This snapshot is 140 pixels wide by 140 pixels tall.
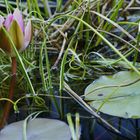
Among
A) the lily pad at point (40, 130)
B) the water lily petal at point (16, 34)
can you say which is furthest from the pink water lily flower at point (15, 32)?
the lily pad at point (40, 130)

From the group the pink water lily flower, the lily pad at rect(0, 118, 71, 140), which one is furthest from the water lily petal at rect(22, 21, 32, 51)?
the lily pad at rect(0, 118, 71, 140)

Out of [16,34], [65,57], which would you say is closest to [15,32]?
[16,34]

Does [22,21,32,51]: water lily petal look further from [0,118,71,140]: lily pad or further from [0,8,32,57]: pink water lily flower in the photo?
[0,118,71,140]: lily pad

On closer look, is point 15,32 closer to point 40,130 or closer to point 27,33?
point 27,33

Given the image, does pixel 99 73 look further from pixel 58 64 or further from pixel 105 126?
pixel 105 126

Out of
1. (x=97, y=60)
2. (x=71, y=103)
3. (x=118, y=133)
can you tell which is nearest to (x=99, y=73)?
(x=97, y=60)

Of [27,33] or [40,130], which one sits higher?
[27,33]
